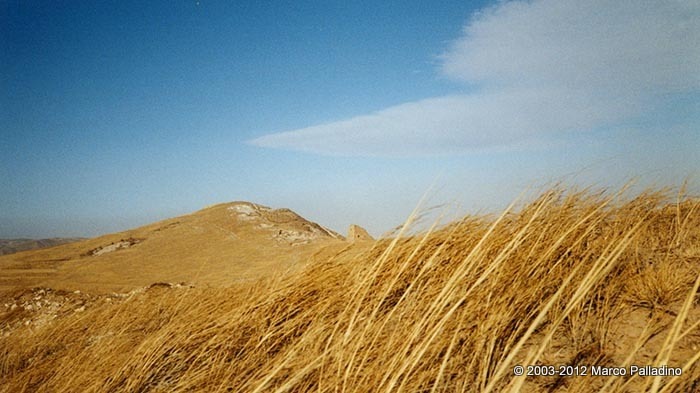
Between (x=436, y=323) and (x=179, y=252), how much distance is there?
30.8ft

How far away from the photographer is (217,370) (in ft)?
4.43

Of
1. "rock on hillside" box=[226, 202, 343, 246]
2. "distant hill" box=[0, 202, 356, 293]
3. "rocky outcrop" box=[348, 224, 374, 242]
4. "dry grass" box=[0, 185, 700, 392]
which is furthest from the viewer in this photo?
"rock on hillside" box=[226, 202, 343, 246]

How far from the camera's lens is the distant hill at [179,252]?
7562 millimetres

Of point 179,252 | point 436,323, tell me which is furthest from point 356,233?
point 436,323

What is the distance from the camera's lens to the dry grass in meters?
1.04

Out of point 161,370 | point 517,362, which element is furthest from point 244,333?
point 517,362

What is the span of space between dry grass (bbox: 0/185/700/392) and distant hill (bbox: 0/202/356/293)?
4.78 m

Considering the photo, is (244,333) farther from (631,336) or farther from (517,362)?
(631,336)

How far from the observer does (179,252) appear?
9.31 metres

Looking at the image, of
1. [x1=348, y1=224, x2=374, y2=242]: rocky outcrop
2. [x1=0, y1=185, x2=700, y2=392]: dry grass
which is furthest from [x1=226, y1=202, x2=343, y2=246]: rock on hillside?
[x1=0, y1=185, x2=700, y2=392]: dry grass

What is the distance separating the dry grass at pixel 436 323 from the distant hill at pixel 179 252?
188 inches

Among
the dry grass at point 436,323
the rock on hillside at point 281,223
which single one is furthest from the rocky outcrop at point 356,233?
the dry grass at point 436,323

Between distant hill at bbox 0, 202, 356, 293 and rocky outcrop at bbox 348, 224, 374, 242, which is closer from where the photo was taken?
distant hill at bbox 0, 202, 356, 293

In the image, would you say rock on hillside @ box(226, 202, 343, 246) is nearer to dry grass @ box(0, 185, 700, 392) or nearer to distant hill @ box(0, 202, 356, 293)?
distant hill @ box(0, 202, 356, 293)
